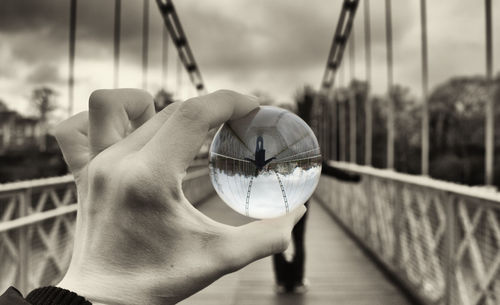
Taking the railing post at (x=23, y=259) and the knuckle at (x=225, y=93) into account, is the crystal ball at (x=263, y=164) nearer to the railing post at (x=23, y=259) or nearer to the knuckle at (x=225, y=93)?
the knuckle at (x=225, y=93)

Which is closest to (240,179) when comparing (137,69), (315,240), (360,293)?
(360,293)

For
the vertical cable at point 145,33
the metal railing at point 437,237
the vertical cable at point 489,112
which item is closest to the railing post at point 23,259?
the metal railing at point 437,237

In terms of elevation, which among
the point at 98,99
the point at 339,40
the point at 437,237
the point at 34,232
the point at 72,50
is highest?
the point at 339,40

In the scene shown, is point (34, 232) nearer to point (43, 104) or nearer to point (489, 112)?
point (489, 112)

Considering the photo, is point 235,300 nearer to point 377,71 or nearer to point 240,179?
point 240,179

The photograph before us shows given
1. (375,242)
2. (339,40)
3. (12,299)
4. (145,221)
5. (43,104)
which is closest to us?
(12,299)

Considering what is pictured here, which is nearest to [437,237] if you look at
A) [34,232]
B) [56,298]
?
[34,232]

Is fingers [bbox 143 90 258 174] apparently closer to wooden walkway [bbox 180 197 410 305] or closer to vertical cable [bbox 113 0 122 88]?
wooden walkway [bbox 180 197 410 305]

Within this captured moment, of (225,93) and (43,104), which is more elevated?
(43,104)
